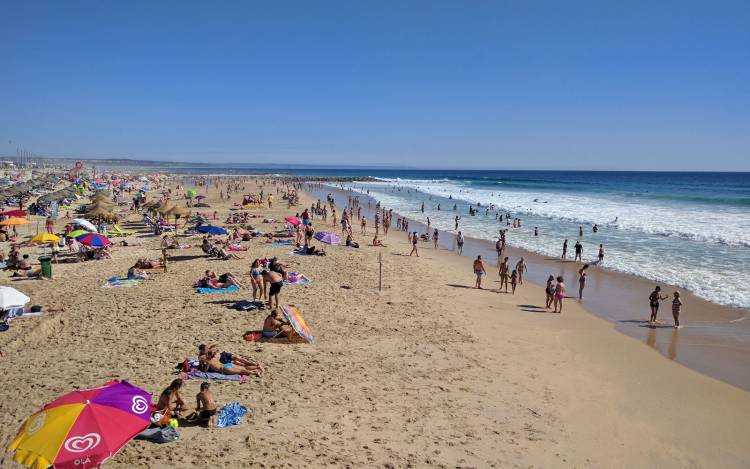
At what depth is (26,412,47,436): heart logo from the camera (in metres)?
4.60

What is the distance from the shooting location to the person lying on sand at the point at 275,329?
9852 millimetres

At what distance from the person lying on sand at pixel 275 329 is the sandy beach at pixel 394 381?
0.33m

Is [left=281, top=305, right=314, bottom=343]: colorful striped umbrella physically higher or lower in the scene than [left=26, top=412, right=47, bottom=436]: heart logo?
lower

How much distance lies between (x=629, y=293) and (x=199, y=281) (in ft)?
45.2

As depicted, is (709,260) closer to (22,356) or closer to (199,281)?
(199,281)

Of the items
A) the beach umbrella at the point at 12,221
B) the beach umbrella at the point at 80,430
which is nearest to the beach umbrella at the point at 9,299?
the beach umbrella at the point at 80,430

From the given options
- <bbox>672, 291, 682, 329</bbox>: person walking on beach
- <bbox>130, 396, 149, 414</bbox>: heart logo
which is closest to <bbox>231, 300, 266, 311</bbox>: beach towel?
<bbox>130, 396, 149, 414</bbox>: heart logo

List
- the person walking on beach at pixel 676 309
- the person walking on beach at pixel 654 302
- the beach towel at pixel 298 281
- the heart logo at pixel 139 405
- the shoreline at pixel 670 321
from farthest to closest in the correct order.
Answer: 1. the beach towel at pixel 298 281
2. the person walking on beach at pixel 654 302
3. the person walking on beach at pixel 676 309
4. the shoreline at pixel 670 321
5. the heart logo at pixel 139 405

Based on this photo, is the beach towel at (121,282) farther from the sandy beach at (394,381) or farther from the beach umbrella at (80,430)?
the beach umbrella at (80,430)

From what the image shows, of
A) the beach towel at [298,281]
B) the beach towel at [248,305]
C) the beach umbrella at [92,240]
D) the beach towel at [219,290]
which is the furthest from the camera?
the beach umbrella at [92,240]

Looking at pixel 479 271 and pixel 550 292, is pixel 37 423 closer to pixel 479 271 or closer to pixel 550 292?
pixel 550 292

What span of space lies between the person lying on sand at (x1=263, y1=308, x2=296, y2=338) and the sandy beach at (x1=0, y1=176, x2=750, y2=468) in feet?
1.08

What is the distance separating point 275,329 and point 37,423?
5.40 meters

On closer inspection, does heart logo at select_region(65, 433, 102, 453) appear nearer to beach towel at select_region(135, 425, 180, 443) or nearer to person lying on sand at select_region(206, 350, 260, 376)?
beach towel at select_region(135, 425, 180, 443)
